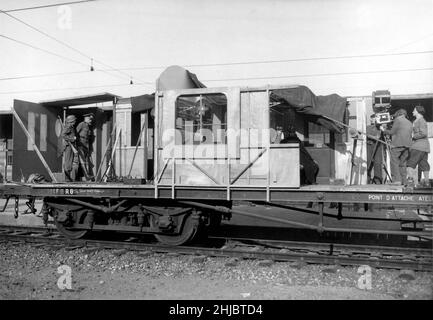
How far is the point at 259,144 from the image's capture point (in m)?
6.73

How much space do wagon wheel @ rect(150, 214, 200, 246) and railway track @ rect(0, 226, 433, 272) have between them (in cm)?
19

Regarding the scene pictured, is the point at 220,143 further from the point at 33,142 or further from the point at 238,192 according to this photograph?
the point at 33,142

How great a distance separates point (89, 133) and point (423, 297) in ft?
25.8

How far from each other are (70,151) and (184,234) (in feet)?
12.5

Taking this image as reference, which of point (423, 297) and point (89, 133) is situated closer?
point (423, 297)

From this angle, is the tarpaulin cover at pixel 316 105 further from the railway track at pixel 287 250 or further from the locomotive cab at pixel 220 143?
the railway track at pixel 287 250

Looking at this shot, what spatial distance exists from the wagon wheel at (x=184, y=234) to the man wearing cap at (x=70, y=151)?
2.87 metres

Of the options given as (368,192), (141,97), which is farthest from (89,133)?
(368,192)

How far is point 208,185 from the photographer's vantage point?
22.6ft

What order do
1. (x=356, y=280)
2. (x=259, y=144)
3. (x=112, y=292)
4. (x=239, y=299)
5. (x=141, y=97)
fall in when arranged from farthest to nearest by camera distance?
(x=141, y=97), (x=259, y=144), (x=356, y=280), (x=112, y=292), (x=239, y=299)

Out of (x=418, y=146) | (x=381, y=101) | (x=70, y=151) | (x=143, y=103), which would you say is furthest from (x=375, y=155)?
(x=70, y=151)

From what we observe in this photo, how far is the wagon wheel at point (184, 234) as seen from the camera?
738 centimetres

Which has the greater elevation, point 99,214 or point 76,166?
point 76,166
